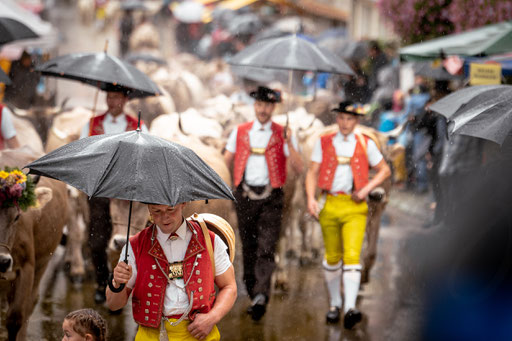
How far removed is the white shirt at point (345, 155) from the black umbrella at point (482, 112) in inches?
44.7

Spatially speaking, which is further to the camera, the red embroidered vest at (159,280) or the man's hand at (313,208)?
the man's hand at (313,208)

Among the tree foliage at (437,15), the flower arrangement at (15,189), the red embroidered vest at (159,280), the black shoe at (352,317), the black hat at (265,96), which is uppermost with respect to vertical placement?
the tree foliage at (437,15)

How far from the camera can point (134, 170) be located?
414cm

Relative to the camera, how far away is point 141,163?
418cm

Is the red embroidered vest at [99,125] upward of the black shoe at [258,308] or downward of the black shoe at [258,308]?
upward

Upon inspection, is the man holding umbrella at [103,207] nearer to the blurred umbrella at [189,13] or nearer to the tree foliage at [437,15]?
the tree foliage at [437,15]

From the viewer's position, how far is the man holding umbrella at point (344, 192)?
765 cm

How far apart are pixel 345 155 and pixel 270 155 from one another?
77cm

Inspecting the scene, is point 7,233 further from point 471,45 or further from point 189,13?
point 189,13

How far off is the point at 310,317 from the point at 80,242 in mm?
2893

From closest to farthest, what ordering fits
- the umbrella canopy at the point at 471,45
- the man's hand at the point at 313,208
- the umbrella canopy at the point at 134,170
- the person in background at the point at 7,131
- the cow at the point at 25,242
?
the umbrella canopy at the point at 134,170, the cow at the point at 25,242, the man's hand at the point at 313,208, the person in background at the point at 7,131, the umbrella canopy at the point at 471,45

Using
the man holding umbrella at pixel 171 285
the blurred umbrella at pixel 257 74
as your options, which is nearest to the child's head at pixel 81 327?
the man holding umbrella at pixel 171 285

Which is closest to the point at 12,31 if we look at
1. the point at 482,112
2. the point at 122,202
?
the point at 122,202

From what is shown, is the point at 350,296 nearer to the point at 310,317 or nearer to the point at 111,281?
the point at 310,317
